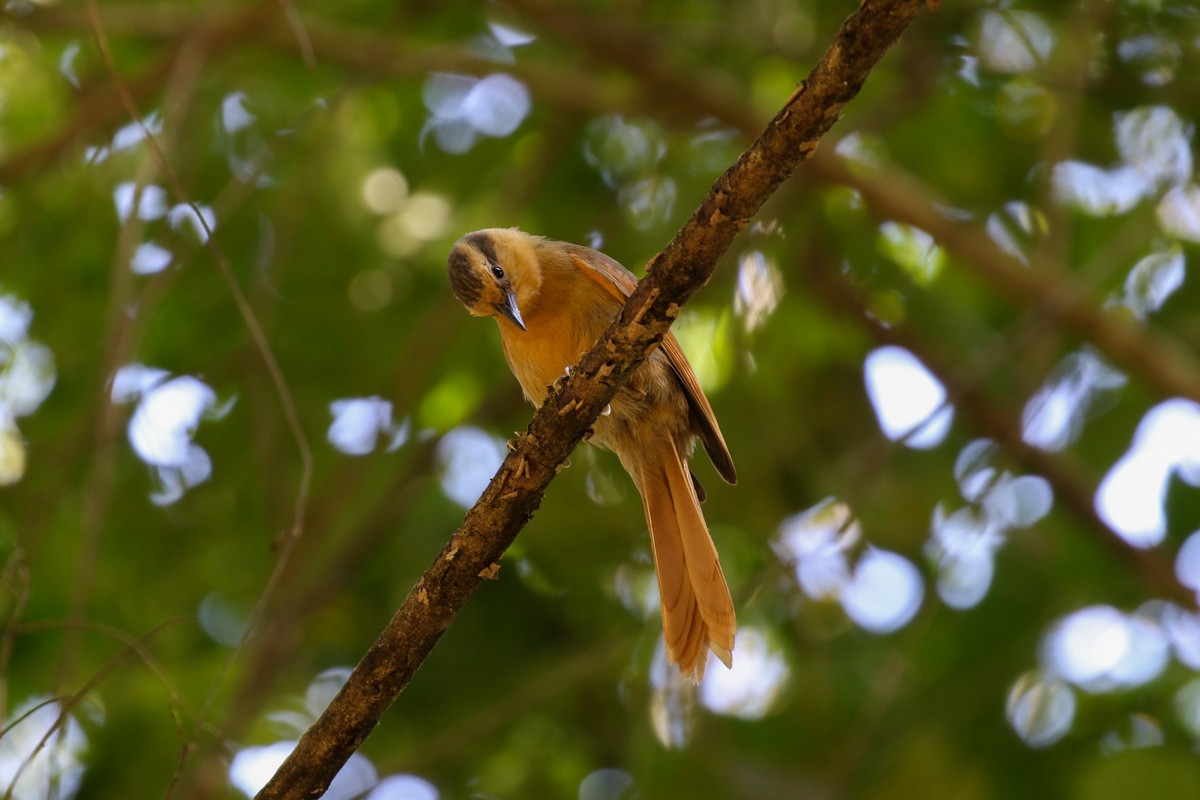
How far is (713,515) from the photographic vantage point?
5348 millimetres

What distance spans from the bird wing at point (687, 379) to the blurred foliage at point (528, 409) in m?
0.65

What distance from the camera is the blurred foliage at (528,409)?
4750mm

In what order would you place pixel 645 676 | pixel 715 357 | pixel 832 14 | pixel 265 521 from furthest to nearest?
pixel 265 521
pixel 832 14
pixel 715 357
pixel 645 676

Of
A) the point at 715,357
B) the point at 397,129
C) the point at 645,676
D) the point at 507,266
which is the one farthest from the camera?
the point at 397,129

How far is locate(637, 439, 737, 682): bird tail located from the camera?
378 cm

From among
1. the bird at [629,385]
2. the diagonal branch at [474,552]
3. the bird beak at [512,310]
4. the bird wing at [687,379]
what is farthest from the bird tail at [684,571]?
the diagonal branch at [474,552]

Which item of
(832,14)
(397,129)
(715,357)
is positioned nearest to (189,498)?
(397,129)

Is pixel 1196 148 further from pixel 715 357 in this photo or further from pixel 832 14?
pixel 715 357

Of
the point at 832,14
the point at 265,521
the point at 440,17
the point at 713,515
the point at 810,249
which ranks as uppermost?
the point at 832,14

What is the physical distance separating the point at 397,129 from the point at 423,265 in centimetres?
76

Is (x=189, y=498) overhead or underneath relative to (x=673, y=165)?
underneath

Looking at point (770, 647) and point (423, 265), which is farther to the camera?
point (423, 265)

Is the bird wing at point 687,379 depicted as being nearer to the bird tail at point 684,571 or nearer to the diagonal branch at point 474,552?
the bird tail at point 684,571

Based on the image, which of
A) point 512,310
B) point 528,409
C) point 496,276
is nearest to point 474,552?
point 512,310
